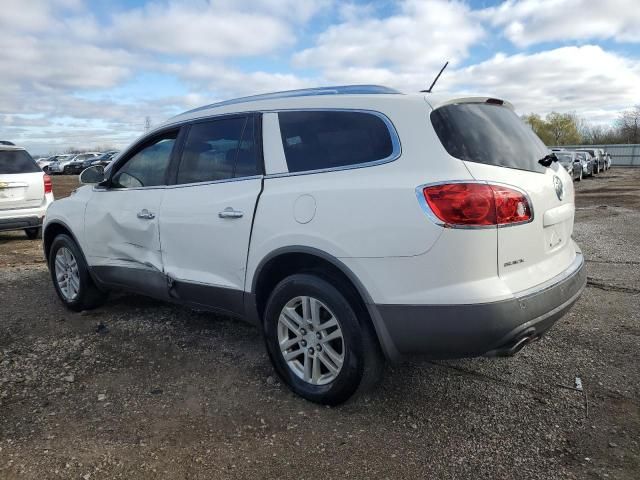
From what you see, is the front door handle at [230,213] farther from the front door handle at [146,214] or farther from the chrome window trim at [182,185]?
the front door handle at [146,214]

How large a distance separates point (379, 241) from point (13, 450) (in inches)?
86.3

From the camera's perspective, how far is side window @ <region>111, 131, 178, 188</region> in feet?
13.8

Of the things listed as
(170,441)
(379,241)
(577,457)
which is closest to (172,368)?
(170,441)

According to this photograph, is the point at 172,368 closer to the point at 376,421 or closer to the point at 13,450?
the point at 13,450

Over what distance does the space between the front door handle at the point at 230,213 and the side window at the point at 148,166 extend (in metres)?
0.85

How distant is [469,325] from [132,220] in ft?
Answer: 9.37

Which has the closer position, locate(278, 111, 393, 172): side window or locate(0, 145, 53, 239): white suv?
locate(278, 111, 393, 172): side window

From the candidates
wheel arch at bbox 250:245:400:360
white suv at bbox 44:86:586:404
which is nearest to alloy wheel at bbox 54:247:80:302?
white suv at bbox 44:86:586:404

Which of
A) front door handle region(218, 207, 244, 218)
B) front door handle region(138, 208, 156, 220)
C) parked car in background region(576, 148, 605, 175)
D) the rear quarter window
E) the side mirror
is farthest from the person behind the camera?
parked car in background region(576, 148, 605, 175)

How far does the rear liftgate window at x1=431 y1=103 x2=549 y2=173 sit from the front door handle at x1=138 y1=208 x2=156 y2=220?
2.30m

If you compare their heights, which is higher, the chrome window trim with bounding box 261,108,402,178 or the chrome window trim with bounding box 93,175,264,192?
the chrome window trim with bounding box 261,108,402,178

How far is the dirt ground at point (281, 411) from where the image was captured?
266cm

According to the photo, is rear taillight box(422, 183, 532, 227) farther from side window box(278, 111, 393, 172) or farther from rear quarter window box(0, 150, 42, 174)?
rear quarter window box(0, 150, 42, 174)

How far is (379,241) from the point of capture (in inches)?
109
